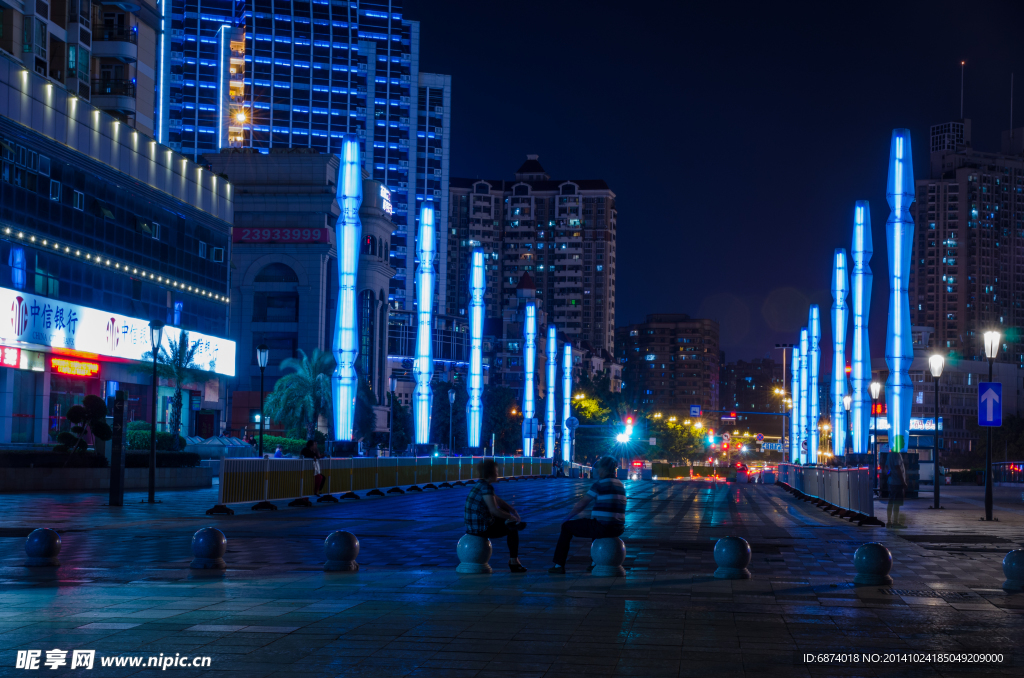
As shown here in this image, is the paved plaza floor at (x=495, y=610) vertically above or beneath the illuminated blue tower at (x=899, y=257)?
beneath

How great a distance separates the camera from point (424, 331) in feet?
193

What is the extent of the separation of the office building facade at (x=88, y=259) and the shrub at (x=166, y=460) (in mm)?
3357

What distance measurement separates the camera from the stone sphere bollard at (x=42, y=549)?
12.7 meters

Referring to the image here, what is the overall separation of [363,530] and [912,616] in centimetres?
1221

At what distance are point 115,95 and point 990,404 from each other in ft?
183

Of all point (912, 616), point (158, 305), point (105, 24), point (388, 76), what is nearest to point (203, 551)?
point (912, 616)

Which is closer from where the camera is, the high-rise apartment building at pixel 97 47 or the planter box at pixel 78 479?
the planter box at pixel 78 479

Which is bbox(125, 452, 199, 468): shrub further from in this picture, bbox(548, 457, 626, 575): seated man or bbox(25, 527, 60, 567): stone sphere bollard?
bbox(548, 457, 626, 575): seated man

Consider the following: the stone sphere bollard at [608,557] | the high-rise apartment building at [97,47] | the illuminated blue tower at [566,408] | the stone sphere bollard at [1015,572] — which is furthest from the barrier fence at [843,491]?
the illuminated blue tower at [566,408]

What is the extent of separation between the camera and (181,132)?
165375 millimetres

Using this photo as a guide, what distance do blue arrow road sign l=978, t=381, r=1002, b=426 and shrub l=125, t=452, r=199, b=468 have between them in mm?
24647

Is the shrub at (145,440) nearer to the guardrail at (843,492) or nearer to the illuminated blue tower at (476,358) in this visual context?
the guardrail at (843,492)

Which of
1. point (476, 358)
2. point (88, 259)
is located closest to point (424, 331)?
point (476, 358)

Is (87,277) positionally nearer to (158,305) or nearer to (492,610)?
(158,305)
